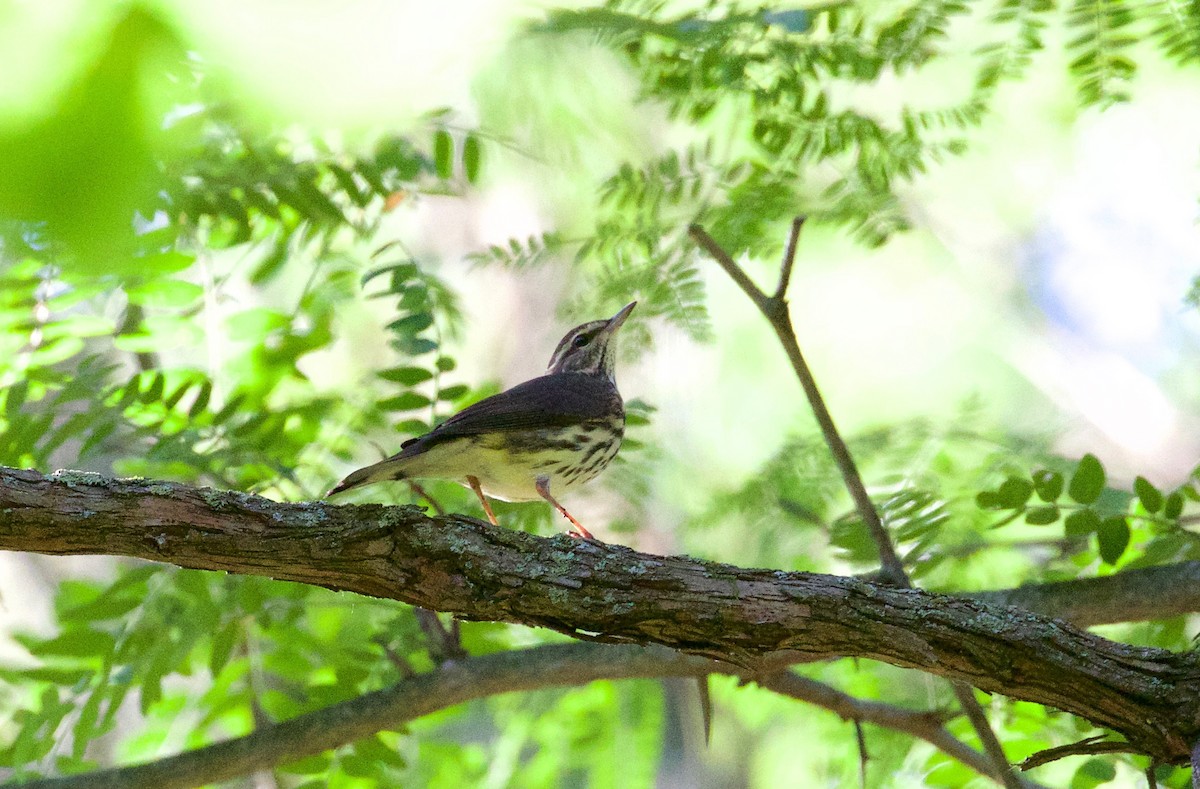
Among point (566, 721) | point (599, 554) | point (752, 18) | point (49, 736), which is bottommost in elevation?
point (566, 721)

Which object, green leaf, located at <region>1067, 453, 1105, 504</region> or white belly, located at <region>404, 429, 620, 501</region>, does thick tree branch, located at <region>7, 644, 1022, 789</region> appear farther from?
green leaf, located at <region>1067, 453, 1105, 504</region>

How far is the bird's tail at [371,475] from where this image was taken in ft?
11.2

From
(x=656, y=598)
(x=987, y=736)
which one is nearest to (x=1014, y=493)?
(x=987, y=736)

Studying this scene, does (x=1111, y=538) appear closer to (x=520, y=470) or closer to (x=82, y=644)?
(x=520, y=470)

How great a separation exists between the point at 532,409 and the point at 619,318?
1.99 feet

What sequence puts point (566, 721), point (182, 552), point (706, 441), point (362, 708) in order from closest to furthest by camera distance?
1. point (182, 552)
2. point (362, 708)
3. point (566, 721)
4. point (706, 441)

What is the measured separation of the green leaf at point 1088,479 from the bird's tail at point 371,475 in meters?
2.14

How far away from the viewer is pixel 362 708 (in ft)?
12.5

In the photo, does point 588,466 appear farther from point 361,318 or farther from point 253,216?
point 361,318

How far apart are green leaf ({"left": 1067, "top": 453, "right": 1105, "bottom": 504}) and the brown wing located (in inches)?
72.0

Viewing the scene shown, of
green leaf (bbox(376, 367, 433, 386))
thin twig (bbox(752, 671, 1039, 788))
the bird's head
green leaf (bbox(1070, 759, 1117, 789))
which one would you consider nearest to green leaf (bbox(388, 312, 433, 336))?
green leaf (bbox(376, 367, 433, 386))

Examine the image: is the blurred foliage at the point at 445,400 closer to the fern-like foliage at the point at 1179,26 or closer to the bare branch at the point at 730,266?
the fern-like foliage at the point at 1179,26

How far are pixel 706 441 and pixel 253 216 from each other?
4576mm

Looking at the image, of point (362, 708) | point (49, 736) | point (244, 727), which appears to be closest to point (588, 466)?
point (362, 708)
